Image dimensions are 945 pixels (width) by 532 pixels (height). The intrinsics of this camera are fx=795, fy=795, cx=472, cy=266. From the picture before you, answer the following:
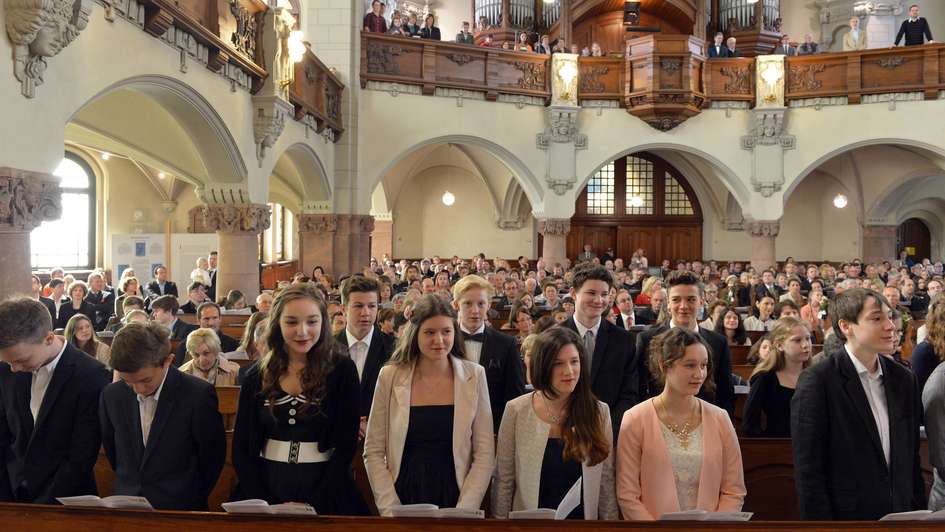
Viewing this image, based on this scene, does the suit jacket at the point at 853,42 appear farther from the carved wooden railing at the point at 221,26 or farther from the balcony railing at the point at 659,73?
the carved wooden railing at the point at 221,26

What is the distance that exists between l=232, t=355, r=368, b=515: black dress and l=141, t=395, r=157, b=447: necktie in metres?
0.33

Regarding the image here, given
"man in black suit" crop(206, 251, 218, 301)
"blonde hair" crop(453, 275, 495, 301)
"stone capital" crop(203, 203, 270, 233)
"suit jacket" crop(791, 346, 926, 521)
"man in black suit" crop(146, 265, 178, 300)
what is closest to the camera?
"suit jacket" crop(791, 346, 926, 521)

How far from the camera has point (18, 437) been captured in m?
3.09

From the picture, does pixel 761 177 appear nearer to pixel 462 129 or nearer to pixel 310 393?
pixel 462 129

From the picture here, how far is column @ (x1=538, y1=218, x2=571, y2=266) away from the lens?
1808 centimetres

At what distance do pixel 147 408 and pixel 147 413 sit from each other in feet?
0.06

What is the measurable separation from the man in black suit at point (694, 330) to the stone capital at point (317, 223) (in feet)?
38.9

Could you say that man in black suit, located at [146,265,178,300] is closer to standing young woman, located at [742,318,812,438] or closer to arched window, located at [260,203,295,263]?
standing young woman, located at [742,318,812,438]

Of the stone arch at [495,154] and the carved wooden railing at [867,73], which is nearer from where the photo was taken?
the stone arch at [495,154]

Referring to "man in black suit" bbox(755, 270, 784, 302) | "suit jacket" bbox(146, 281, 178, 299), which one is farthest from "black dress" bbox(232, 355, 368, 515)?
"man in black suit" bbox(755, 270, 784, 302)

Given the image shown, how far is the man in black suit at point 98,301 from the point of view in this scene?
31.7 feet

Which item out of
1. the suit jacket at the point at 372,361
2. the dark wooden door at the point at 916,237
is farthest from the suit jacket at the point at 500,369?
the dark wooden door at the point at 916,237

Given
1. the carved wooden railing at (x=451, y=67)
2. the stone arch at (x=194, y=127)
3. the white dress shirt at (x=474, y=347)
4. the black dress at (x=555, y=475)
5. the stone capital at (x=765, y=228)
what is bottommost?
the black dress at (x=555, y=475)

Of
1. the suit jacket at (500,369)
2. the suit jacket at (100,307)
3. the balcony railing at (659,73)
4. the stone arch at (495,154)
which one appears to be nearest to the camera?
the suit jacket at (500,369)
